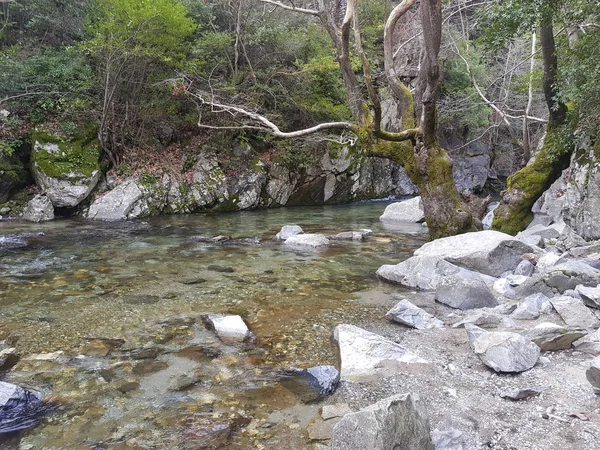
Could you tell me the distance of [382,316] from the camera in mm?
4668

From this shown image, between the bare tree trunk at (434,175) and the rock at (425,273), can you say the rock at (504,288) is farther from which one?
the bare tree trunk at (434,175)

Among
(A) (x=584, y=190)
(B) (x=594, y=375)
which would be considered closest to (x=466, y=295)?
(B) (x=594, y=375)

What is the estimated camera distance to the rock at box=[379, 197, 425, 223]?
42.4ft

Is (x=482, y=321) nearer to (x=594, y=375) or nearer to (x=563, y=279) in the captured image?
(x=563, y=279)

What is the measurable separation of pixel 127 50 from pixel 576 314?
14.2 metres

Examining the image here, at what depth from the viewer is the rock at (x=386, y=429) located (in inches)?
84.0

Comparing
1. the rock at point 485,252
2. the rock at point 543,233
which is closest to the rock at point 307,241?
the rock at point 485,252

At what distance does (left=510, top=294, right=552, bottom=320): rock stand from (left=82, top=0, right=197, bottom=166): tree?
1273 cm

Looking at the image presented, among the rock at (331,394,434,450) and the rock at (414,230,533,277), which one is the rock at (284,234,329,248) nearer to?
the rock at (414,230,533,277)

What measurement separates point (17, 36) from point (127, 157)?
255 inches

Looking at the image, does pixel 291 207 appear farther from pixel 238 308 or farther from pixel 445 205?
pixel 238 308

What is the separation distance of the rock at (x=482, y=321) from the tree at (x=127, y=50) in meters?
12.6

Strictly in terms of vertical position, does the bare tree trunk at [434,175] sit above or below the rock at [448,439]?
above

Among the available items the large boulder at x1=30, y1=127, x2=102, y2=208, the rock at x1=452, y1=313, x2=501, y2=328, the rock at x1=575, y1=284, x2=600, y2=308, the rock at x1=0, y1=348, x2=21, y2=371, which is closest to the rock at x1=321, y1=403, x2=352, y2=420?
the rock at x1=452, y1=313, x2=501, y2=328
